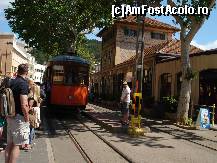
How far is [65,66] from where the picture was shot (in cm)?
2466

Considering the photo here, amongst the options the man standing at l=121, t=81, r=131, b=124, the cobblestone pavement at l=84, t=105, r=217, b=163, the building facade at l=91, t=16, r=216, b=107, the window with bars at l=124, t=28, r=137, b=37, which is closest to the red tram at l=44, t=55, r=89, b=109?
the building facade at l=91, t=16, r=216, b=107

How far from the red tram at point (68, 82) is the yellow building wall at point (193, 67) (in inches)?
273

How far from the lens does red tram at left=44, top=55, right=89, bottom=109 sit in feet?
79.6

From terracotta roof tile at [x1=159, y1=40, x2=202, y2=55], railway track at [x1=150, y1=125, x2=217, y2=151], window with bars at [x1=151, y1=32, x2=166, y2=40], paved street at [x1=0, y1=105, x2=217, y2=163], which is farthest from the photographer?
window with bars at [x1=151, y1=32, x2=166, y2=40]

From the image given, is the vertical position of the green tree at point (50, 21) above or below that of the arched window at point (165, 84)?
above

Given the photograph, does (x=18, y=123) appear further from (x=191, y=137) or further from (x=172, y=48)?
(x=172, y=48)

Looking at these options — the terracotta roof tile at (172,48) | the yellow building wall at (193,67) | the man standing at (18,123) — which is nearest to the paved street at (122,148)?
the man standing at (18,123)

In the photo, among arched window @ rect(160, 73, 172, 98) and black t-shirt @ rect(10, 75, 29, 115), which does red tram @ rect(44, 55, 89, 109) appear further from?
black t-shirt @ rect(10, 75, 29, 115)

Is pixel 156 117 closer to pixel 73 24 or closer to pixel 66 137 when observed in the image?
pixel 66 137

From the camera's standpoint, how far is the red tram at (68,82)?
24266mm

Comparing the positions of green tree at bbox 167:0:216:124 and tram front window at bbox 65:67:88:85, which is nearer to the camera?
green tree at bbox 167:0:216:124

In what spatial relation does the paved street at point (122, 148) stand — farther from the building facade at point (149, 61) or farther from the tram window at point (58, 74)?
the tram window at point (58, 74)

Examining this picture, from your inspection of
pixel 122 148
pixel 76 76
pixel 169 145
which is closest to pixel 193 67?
pixel 76 76

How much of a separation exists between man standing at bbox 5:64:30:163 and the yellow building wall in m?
18.9
